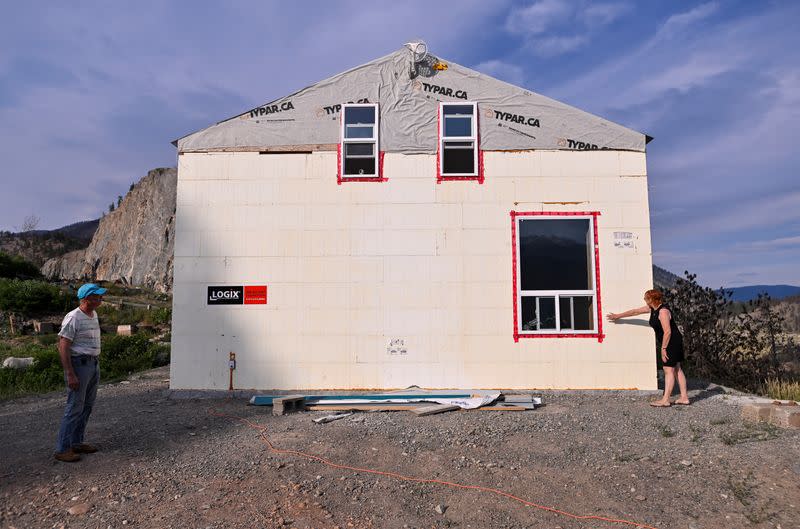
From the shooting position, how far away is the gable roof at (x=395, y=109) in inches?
358

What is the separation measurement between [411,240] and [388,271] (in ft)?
2.09

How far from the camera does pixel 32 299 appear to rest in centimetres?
2348

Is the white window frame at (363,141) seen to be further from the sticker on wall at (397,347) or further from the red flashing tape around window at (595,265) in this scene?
the sticker on wall at (397,347)

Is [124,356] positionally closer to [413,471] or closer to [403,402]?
[403,402]

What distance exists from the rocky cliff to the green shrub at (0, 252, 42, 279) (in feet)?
38.3

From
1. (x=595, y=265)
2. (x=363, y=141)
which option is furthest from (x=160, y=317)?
(x=595, y=265)

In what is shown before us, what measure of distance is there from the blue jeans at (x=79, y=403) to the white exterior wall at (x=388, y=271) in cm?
311

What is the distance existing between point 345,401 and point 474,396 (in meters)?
1.99

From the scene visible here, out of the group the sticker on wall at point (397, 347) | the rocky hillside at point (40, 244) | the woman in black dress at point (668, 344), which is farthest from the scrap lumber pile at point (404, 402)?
the rocky hillside at point (40, 244)

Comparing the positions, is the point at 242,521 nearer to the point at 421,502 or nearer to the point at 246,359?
the point at 421,502

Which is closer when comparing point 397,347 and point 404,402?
point 404,402

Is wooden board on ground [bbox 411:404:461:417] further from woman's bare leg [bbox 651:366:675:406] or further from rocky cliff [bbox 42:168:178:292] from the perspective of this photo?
rocky cliff [bbox 42:168:178:292]

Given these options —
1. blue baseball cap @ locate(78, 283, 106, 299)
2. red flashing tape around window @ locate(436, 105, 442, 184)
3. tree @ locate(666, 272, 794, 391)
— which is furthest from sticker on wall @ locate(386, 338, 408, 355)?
tree @ locate(666, 272, 794, 391)

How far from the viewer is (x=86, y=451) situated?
568 centimetres
